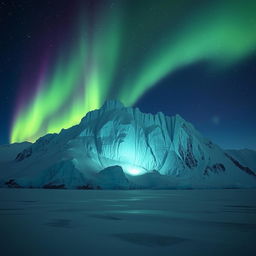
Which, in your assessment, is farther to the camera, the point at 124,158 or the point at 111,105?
the point at 111,105

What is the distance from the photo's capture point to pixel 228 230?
1163 cm

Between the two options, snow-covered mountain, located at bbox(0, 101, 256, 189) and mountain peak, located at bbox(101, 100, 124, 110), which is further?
mountain peak, located at bbox(101, 100, 124, 110)

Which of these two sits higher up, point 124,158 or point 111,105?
point 111,105

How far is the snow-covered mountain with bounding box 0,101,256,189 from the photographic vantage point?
7212 centimetres

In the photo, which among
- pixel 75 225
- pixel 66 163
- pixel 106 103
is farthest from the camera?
pixel 106 103

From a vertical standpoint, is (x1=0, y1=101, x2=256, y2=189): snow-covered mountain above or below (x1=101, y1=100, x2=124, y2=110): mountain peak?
below

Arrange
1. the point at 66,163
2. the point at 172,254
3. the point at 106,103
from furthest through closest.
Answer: the point at 106,103 → the point at 66,163 → the point at 172,254

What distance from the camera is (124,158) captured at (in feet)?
290

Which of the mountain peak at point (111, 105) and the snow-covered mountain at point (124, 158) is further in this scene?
the mountain peak at point (111, 105)

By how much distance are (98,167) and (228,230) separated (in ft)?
233

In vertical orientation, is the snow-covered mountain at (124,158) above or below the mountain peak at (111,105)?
below

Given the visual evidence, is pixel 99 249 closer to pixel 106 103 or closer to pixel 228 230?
pixel 228 230

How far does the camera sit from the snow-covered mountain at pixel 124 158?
237ft

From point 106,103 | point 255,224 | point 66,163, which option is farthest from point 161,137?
point 255,224
